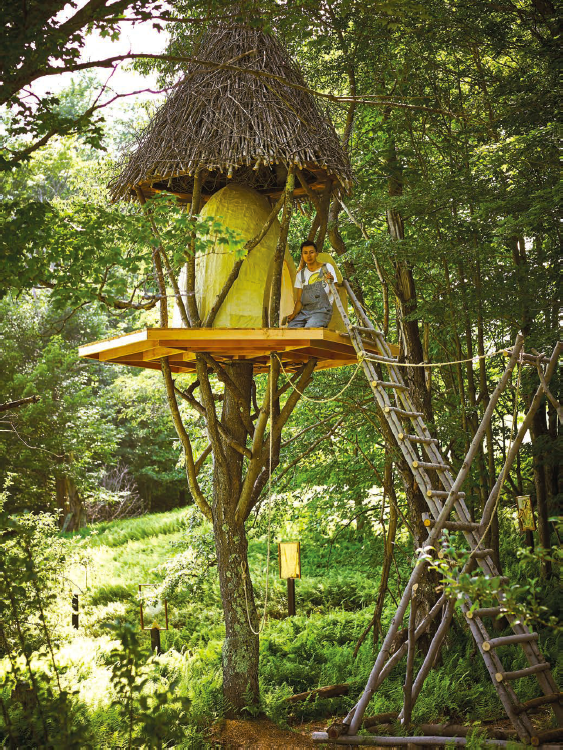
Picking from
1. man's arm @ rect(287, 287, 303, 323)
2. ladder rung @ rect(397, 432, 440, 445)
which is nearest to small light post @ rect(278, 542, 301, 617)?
man's arm @ rect(287, 287, 303, 323)

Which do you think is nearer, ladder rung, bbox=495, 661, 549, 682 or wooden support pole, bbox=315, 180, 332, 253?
ladder rung, bbox=495, 661, 549, 682

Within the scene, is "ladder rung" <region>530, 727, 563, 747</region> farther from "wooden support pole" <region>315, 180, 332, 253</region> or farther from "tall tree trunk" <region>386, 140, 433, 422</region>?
"wooden support pole" <region>315, 180, 332, 253</region>

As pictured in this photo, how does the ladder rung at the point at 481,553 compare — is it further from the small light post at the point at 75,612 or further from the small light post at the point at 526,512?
the small light post at the point at 75,612

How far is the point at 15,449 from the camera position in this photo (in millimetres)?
17328

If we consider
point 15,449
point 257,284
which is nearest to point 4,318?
point 15,449

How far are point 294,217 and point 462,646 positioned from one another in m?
6.54

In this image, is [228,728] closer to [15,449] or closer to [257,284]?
[257,284]

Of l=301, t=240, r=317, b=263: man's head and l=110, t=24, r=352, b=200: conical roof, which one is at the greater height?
l=110, t=24, r=352, b=200: conical roof

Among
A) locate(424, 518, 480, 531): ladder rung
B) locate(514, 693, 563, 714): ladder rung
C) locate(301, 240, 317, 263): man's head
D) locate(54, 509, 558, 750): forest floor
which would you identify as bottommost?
locate(54, 509, 558, 750): forest floor

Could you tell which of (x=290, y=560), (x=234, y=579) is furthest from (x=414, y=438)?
(x=290, y=560)

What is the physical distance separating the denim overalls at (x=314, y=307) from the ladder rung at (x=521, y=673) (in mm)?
3422

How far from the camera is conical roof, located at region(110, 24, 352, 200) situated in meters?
6.81

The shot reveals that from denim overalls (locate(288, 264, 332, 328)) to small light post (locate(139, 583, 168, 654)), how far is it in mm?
5159

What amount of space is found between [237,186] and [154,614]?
8.06m
